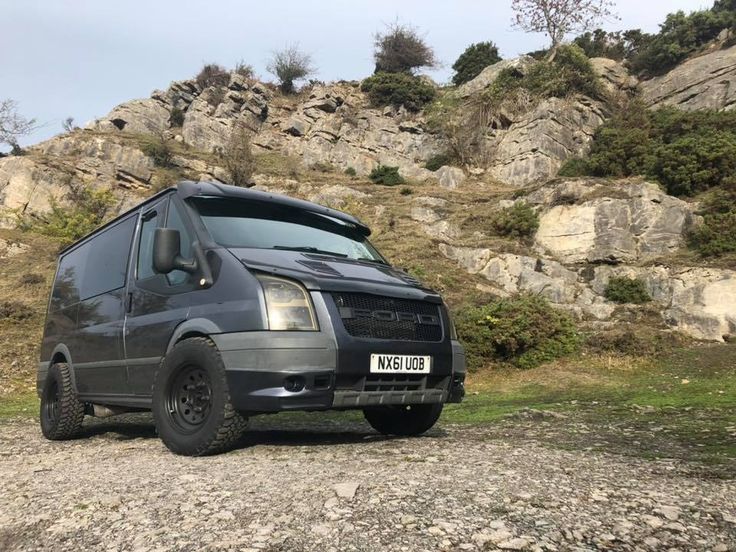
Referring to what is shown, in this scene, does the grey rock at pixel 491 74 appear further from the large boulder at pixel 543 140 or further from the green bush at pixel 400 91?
the large boulder at pixel 543 140

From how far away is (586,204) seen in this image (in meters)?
20.4

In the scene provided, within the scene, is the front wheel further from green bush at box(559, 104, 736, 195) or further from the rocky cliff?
green bush at box(559, 104, 736, 195)

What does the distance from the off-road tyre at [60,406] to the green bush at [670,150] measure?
22.0 metres

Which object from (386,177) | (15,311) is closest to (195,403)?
(15,311)

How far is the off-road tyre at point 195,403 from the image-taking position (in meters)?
3.58

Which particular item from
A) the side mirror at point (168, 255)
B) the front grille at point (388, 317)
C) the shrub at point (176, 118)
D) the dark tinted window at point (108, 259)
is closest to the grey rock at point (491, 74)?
the shrub at point (176, 118)

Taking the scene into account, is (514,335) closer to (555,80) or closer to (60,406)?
(60,406)

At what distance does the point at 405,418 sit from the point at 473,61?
47.8 meters

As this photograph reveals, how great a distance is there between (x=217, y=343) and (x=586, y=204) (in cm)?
1960

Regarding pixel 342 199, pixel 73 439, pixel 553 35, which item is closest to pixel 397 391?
pixel 73 439

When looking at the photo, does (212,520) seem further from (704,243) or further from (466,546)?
(704,243)

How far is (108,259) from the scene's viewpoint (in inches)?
214

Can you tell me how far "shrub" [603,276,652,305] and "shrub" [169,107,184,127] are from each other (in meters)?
41.6

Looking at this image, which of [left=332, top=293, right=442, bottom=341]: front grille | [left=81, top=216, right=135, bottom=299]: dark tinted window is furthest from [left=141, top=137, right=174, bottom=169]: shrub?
[left=332, top=293, right=442, bottom=341]: front grille
